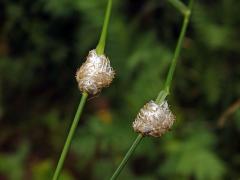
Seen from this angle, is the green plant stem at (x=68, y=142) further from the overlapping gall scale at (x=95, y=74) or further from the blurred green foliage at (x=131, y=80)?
the blurred green foliage at (x=131, y=80)

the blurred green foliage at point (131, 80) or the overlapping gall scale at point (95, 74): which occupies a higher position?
the blurred green foliage at point (131, 80)

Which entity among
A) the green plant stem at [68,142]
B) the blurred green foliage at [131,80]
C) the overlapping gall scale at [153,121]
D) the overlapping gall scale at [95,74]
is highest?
the blurred green foliage at [131,80]

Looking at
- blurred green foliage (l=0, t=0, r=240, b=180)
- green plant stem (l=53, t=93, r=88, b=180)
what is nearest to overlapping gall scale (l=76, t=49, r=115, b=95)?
green plant stem (l=53, t=93, r=88, b=180)

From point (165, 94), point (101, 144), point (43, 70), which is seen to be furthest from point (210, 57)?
point (165, 94)

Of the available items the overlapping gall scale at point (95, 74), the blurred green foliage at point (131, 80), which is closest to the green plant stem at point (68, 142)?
the overlapping gall scale at point (95, 74)

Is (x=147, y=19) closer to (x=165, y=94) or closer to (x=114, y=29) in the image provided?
(x=114, y=29)

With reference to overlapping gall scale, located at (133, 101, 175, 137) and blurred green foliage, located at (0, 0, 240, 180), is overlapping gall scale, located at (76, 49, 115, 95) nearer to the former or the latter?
overlapping gall scale, located at (133, 101, 175, 137)
